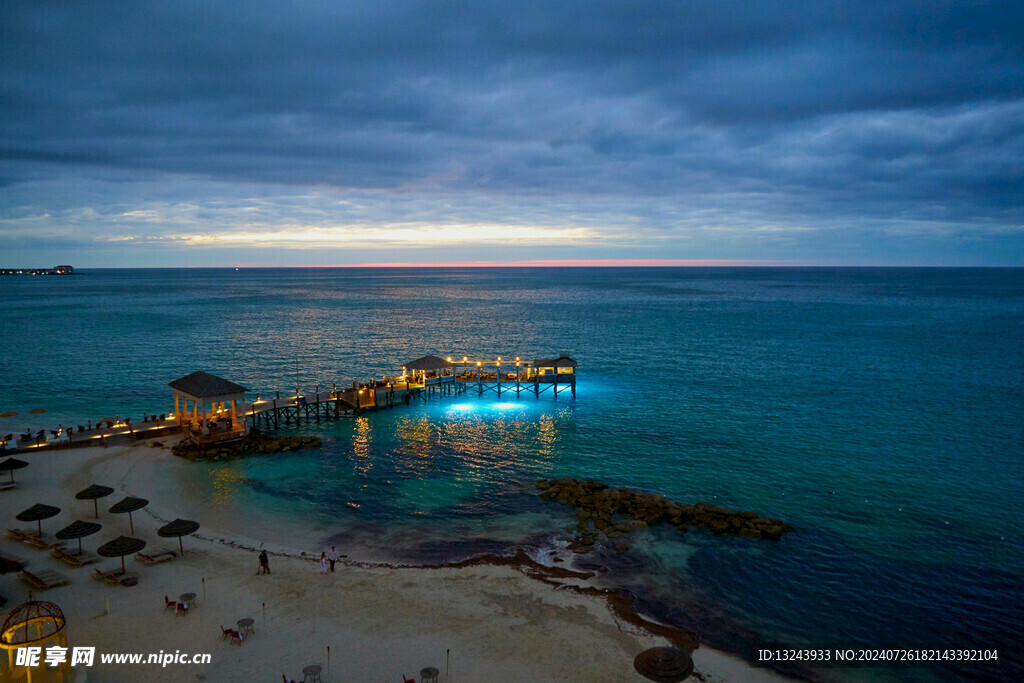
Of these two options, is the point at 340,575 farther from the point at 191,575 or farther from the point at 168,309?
the point at 168,309

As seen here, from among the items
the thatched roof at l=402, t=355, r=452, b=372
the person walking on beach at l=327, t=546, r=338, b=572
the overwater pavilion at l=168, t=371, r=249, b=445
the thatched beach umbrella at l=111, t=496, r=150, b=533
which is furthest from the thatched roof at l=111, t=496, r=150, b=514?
the thatched roof at l=402, t=355, r=452, b=372

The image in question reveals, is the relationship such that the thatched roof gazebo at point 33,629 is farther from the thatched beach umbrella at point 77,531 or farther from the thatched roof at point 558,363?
the thatched roof at point 558,363

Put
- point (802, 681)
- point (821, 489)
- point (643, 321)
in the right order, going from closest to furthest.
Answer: point (802, 681)
point (821, 489)
point (643, 321)

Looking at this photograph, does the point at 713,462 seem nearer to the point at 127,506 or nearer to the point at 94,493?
the point at 127,506

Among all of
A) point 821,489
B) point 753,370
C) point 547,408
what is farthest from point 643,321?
point 821,489

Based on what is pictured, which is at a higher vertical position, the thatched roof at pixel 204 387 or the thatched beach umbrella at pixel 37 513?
the thatched roof at pixel 204 387

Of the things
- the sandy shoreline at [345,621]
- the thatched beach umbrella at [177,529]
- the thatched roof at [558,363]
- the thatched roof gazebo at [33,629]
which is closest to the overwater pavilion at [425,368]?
the thatched roof at [558,363]
